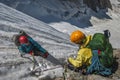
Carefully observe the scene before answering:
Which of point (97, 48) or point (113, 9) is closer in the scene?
point (97, 48)

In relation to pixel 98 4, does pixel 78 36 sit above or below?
below

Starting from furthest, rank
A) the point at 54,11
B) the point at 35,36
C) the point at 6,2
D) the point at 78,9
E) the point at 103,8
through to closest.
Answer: the point at 103,8 < the point at 78,9 < the point at 54,11 < the point at 6,2 < the point at 35,36

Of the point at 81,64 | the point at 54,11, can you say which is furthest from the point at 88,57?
the point at 54,11

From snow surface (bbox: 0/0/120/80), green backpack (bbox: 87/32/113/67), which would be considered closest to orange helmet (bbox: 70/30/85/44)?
green backpack (bbox: 87/32/113/67)

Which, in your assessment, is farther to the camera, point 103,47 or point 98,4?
point 98,4

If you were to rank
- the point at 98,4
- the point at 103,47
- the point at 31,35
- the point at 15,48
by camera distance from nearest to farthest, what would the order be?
the point at 103,47 < the point at 15,48 < the point at 31,35 < the point at 98,4

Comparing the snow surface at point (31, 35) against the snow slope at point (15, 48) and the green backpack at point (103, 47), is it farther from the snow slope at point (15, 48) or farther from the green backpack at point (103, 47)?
the green backpack at point (103, 47)

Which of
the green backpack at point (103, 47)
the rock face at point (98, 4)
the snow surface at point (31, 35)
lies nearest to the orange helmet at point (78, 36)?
the green backpack at point (103, 47)

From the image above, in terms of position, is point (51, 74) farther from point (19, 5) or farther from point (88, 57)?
point (19, 5)

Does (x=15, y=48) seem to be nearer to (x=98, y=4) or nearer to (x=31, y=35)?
(x=31, y=35)

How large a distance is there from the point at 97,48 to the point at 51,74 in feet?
4.20

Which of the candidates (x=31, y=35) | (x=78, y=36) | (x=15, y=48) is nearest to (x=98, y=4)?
(x=31, y=35)

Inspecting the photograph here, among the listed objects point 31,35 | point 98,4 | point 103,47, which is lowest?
point 103,47

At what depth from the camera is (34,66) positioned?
8.97 metres
